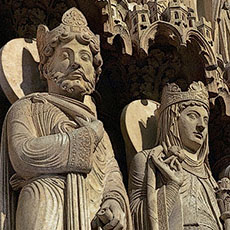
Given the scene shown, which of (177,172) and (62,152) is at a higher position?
(177,172)

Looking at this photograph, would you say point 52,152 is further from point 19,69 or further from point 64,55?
point 19,69

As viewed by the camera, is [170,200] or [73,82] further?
[170,200]

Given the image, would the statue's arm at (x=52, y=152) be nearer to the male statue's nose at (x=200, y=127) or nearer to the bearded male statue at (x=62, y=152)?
the bearded male statue at (x=62, y=152)

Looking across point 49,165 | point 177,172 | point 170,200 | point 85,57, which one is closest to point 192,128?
point 177,172

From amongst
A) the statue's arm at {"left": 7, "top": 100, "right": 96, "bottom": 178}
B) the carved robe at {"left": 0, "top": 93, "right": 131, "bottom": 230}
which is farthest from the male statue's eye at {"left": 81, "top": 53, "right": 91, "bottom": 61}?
the statue's arm at {"left": 7, "top": 100, "right": 96, "bottom": 178}

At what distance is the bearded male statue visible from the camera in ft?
22.1

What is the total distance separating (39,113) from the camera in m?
7.18

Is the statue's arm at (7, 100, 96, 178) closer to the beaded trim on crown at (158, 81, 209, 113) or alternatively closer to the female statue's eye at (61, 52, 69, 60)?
the female statue's eye at (61, 52, 69, 60)

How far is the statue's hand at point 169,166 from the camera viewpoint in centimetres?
748

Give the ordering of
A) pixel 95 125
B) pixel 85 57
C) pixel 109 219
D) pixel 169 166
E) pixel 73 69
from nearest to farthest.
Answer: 1. pixel 109 219
2. pixel 95 125
3. pixel 73 69
4. pixel 85 57
5. pixel 169 166

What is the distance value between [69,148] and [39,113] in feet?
1.46

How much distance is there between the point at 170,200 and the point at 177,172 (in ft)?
0.84

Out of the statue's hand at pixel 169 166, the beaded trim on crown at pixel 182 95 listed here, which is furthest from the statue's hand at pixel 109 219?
the beaded trim on crown at pixel 182 95

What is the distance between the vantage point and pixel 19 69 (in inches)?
304
